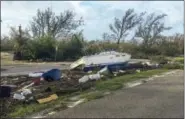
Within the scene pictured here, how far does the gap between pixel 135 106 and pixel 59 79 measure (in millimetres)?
7001

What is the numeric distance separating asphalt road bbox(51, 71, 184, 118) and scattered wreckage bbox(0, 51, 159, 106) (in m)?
1.54

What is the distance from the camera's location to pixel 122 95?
12281 millimetres

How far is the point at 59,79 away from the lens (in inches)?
671

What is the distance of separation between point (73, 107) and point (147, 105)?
5.83ft

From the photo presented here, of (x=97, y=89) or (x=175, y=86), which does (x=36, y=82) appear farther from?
(x=175, y=86)

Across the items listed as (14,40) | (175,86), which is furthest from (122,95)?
(14,40)

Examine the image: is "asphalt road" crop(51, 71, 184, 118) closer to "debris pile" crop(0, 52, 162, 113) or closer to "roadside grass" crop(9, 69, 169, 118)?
"roadside grass" crop(9, 69, 169, 118)

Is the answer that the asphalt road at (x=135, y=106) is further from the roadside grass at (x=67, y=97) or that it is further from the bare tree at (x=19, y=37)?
the bare tree at (x=19, y=37)

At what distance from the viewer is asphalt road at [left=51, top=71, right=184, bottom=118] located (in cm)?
953

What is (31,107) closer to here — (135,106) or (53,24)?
(135,106)

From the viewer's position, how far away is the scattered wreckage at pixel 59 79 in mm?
12320

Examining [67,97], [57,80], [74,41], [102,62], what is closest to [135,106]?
[67,97]

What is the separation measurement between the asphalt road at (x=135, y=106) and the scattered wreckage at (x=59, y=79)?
5.04 feet

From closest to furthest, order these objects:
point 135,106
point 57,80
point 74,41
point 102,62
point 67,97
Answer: point 135,106
point 67,97
point 57,80
point 102,62
point 74,41
